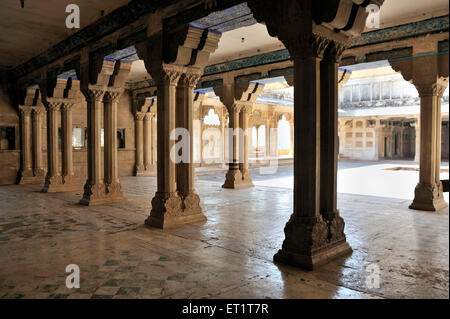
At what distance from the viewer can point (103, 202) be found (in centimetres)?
873

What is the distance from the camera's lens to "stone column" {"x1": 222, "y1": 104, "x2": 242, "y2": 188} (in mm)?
12000

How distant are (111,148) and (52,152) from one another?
11.5 feet

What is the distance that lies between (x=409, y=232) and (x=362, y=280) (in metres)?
2.69

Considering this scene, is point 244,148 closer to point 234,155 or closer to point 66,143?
point 234,155

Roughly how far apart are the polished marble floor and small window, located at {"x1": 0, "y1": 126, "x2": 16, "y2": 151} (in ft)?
20.0

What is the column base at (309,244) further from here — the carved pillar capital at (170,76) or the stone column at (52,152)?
the stone column at (52,152)

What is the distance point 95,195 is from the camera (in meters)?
8.65

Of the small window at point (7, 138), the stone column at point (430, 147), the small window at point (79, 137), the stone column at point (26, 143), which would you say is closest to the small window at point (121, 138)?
the small window at point (79, 137)

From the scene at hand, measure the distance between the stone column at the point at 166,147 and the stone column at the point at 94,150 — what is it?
2.67 meters

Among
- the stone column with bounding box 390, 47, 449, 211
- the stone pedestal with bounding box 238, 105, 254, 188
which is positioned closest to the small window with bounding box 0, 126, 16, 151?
the stone pedestal with bounding box 238, 105, 254, 188

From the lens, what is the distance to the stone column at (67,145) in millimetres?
10867

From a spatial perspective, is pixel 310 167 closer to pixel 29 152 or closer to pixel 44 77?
pixel 44 77

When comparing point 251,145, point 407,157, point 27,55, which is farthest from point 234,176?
point 407,157

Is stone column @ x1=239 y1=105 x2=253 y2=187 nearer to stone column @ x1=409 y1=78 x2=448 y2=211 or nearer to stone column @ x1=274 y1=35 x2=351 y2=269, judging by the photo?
stone column @ x1=409 y1=78 x2=448 y2=211
